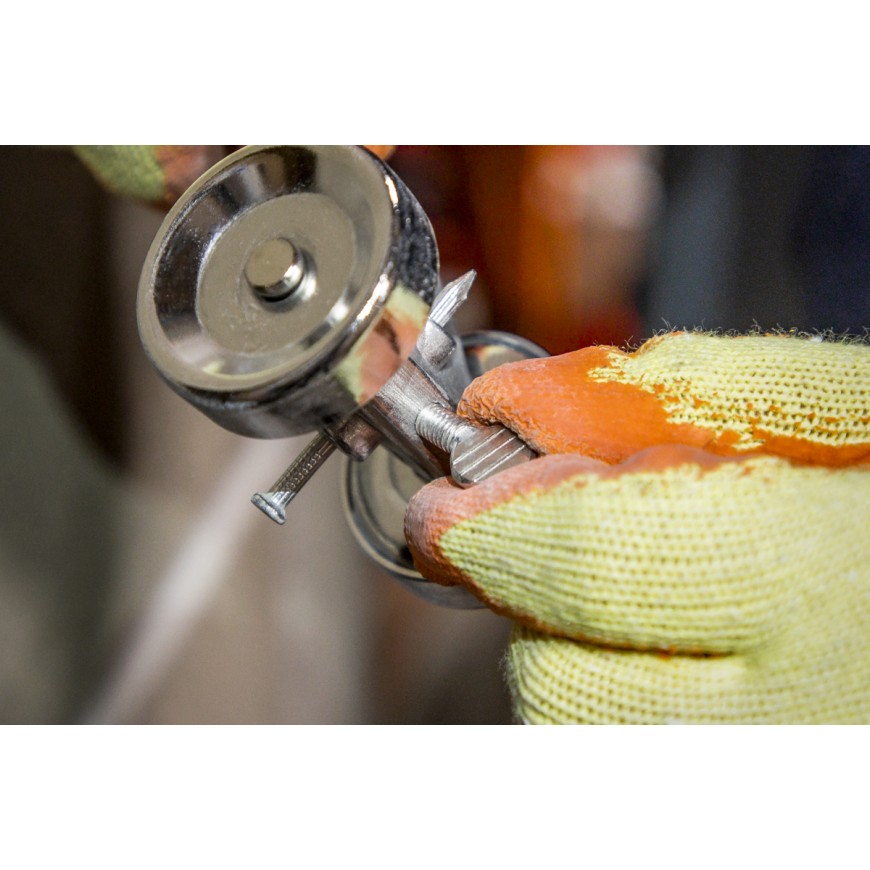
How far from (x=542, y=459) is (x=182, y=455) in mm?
789

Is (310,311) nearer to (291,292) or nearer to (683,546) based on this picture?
(291,292)

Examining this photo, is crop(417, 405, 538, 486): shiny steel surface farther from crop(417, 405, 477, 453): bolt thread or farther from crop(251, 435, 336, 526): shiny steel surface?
crop(251, 435, 336, 526): shiny steel surface

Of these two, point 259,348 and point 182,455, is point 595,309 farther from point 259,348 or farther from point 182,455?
point 182,455

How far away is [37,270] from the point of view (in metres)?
1.04

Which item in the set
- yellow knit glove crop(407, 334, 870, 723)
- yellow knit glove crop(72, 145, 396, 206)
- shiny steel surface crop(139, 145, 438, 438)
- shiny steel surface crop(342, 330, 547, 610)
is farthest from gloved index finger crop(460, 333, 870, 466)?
yellow knit glove crop(72, 145, 396, 206)

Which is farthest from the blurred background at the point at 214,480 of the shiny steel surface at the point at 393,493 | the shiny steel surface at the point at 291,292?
the shiny steel surface at the point at 291,292

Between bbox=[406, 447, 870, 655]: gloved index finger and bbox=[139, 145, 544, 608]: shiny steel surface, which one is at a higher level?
bbox=[139, 145, 544, 608]: shiny steel surface

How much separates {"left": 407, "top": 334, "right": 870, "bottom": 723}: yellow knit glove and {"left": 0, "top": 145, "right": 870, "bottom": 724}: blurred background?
1.23 feet

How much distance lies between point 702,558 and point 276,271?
364 millimetres

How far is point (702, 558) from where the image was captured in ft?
1.40

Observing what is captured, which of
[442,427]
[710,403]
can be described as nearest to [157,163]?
[442,427]

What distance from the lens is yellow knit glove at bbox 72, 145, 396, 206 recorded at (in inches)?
33.6

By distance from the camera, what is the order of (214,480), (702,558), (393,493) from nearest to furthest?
(702,558), (393,493), (214,480)

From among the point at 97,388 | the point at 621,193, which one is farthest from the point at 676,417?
the point at 97,388
